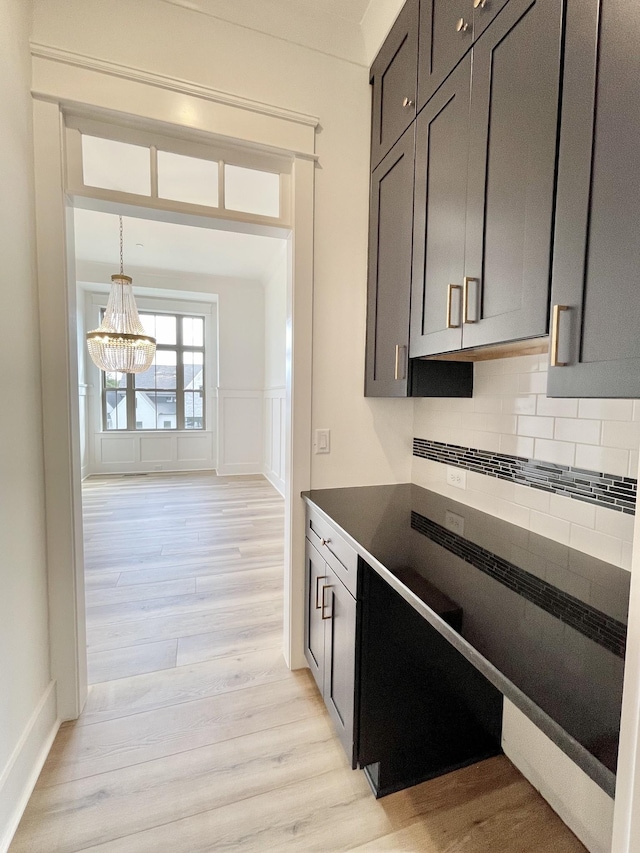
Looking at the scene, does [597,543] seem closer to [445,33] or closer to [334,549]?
[334,549]

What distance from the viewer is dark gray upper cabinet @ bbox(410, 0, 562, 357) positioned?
918 mm

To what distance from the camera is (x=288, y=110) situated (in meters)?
1.72

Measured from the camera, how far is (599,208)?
78cm

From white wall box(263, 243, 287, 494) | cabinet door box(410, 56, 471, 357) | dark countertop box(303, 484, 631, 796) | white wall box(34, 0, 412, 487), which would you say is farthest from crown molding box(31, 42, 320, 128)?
white wall box(263, 243, 287, 494)

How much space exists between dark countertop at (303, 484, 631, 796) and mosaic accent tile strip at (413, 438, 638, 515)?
176mm

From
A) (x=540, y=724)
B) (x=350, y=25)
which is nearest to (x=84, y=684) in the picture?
(x=540, y=724)

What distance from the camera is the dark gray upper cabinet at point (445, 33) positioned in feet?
3.64

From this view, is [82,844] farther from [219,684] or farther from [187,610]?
[187,610]

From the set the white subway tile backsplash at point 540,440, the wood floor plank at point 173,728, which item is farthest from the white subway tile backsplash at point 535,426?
the wood floor plank at point 173,728

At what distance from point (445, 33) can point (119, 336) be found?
152 inches

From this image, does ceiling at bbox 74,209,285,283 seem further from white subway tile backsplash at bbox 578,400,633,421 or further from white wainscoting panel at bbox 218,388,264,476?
white subway tile backsplash at bbox 578,400,633,421

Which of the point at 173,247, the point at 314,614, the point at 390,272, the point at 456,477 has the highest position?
the point at 173,247

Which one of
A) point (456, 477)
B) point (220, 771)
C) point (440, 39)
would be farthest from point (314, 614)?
point (440, 39)

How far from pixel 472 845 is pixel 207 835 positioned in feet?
2.71
